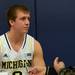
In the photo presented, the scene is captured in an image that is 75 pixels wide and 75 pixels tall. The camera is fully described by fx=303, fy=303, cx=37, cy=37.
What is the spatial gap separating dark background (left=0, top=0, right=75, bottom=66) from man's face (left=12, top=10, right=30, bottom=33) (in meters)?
0.61

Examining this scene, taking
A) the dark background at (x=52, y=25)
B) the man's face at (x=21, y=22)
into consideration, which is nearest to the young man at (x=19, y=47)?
the man's face at (x=21, y=22)

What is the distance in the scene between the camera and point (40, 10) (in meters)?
2.13

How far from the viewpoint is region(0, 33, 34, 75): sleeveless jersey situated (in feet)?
4.83

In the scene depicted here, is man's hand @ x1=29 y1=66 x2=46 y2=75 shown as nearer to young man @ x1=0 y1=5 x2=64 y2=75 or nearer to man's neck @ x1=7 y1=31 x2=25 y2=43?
young man @ x1=0 y1=5 x2=64 y2=75

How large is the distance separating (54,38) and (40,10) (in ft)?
0.73

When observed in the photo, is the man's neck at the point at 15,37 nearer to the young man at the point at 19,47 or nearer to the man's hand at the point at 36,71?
the young man at the point at 19,47

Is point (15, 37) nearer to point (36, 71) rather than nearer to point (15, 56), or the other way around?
point (15, 56)

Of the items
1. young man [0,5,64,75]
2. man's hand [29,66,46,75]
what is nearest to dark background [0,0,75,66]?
young man [0,5,64,75]

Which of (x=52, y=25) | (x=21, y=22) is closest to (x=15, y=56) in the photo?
(x=21, y=22)

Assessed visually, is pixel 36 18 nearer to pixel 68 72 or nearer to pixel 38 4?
pixel 38 4

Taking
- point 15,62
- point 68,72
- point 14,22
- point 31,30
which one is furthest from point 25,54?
point 31,30

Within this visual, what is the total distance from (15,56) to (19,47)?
0.18 feet

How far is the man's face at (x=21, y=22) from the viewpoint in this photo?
57.4 inches

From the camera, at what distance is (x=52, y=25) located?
215 centimetres
